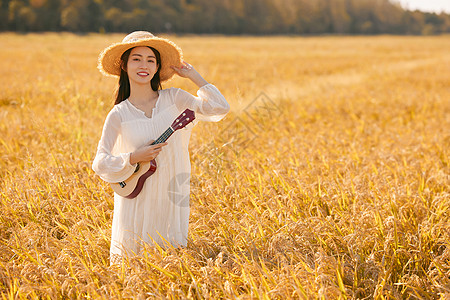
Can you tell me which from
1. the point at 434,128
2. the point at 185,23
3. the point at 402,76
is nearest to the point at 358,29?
the point at 185,23

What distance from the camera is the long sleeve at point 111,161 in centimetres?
195

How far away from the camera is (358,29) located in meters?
99.4

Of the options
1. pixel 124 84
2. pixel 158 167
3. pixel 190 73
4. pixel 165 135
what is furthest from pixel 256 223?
pixel 124 84

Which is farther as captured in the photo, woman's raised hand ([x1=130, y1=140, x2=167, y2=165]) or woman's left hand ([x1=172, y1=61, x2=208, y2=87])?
woman's left hand ([x1=172, y1=61, x2=208, y2=87])

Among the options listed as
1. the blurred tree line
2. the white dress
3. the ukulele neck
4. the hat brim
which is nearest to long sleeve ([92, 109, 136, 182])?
the white dress

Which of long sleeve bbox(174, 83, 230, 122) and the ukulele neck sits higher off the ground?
long sleeve bbox(174, 83, 230, 122)

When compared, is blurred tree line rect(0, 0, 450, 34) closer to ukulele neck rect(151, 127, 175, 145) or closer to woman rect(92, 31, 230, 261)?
woman rect(92, 31, 230, 261)

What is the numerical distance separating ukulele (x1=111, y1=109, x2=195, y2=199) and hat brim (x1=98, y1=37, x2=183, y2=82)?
14.5 inches

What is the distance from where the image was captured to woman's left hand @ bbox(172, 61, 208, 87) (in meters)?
2.22

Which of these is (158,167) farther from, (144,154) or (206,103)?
(206,103)

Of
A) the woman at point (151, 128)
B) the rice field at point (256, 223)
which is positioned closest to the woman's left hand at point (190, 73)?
the woman at point (151, 128)

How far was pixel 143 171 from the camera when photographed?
205 cm

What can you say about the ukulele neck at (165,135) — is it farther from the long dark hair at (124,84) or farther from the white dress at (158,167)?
the long dark hair at (124,84)

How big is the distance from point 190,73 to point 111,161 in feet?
2.27
